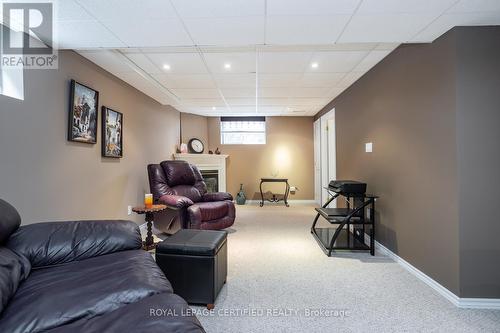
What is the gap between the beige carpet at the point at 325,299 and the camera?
1.65m

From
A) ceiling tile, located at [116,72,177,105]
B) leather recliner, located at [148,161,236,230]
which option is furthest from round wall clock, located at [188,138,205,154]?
leather recliner, located at [148,161,236,230]

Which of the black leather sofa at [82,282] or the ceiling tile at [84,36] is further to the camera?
the ceiling tile at [84,36]

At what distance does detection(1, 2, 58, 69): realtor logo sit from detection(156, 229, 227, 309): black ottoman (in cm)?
195

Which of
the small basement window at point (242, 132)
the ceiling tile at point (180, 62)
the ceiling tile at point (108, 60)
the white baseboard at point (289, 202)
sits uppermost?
the ceiling tile at point (180, 62)

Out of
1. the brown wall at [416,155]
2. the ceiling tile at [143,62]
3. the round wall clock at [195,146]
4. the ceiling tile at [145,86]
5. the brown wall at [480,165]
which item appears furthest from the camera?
Answer: the round wall clock at [195,146]

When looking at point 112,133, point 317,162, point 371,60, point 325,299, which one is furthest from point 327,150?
point 112,133

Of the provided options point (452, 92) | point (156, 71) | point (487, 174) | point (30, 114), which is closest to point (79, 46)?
point (30, 114)

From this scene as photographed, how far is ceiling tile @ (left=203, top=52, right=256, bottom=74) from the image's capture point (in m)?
2.74

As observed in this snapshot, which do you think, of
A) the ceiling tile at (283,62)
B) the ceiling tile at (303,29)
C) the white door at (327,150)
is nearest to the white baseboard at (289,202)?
the white door at (327,150)

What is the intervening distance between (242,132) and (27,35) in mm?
4888

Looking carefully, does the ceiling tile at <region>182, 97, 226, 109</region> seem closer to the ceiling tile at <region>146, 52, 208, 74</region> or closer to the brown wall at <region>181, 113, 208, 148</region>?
the brown wall at <region>181, 113, 208, 148</region>

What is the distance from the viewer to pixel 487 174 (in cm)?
189

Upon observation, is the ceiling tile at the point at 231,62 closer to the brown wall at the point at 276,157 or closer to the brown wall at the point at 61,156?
the brown wall at the point at 61,156

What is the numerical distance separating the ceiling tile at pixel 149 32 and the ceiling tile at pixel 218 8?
0.18m
